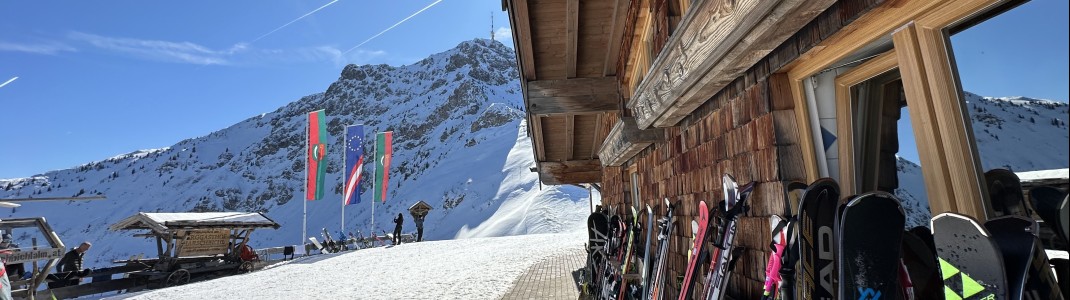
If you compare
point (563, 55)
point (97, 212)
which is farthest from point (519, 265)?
point (97, 212)

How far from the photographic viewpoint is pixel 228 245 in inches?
611

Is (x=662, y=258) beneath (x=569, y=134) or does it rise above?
beneath

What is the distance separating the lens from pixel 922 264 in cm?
131

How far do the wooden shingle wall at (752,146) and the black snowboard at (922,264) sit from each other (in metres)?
0.55

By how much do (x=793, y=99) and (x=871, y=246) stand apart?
78cm

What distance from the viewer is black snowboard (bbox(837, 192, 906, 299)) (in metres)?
1.24

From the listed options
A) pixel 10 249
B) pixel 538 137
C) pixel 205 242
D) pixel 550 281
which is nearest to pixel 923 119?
pixel 538 137

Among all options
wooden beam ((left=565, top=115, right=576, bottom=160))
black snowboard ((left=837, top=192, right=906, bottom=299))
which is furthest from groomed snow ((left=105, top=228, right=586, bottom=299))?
black snowboard ((left=837, top=192, right=906, bottom=299))

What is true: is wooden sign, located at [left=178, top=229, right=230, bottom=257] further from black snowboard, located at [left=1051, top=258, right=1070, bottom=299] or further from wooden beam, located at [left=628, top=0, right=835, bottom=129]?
black snowboard, located at [left=1051, top=258, right=1070, bottom=299]

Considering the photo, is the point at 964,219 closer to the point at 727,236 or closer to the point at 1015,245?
the point at 1015,245

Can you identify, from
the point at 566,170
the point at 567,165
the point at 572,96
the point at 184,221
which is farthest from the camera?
the point at 184,221

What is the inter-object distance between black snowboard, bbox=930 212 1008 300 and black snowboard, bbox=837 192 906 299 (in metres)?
0.10

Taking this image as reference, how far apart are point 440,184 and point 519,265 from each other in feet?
126

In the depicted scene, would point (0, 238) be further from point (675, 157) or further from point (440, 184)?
point (440, 184)
